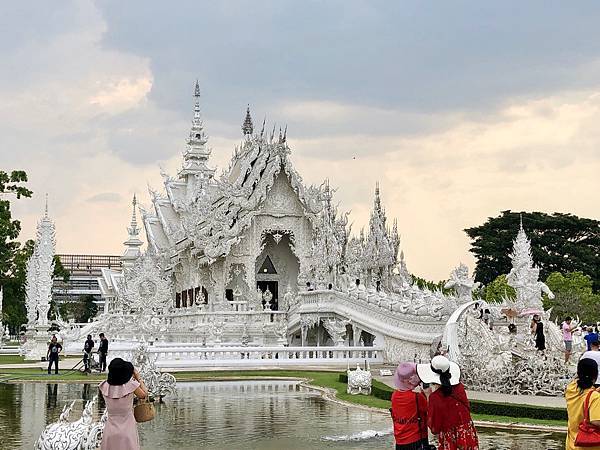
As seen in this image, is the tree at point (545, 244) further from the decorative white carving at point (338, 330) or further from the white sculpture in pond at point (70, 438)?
the white sculpture in pond at point (70, 438)

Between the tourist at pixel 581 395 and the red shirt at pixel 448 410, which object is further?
the red shirt at pixel 448 410

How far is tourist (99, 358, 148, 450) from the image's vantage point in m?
7.08

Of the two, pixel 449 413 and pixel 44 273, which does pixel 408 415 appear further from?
pixel 44 273

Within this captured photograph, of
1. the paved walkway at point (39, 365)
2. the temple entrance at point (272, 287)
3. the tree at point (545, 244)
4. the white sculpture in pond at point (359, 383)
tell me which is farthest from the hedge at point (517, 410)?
the tree at point (545, 244)

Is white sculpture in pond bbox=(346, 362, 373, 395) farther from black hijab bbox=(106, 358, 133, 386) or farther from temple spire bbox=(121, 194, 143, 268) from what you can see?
temple spire bbox=(121, 194, 143, 268)

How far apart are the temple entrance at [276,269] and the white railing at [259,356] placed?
45.0ft

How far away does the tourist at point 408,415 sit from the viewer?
7.33 metres

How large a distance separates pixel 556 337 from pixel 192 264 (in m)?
24.0

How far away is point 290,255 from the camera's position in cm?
4362

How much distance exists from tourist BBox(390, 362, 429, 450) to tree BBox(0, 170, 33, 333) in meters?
35.9

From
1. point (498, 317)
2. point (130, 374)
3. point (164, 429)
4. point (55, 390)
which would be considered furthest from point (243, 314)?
point (130, 374)

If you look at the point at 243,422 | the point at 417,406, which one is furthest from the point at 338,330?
the point at 417,406

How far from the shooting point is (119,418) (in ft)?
23.4

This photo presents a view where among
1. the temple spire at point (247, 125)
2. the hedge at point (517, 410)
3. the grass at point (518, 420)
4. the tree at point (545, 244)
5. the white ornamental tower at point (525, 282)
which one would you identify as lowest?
the grass at point (518, 420)
